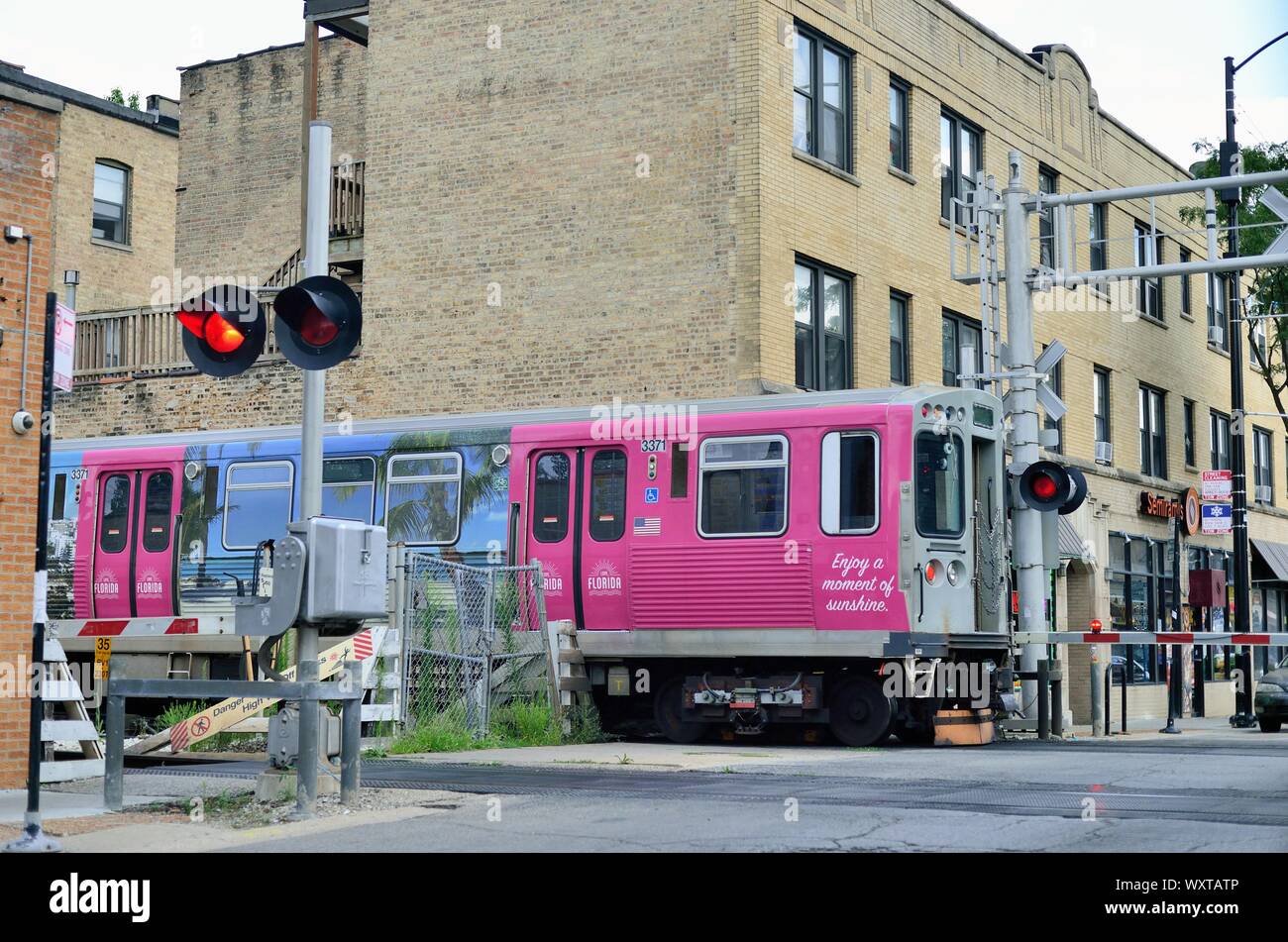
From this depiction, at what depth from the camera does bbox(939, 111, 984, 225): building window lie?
2781 cm

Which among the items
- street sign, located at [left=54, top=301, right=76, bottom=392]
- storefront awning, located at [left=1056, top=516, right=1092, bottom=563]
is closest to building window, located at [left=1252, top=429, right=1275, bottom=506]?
storefront awning, located at [left=1056, top=516, right=1092, bottom=563]

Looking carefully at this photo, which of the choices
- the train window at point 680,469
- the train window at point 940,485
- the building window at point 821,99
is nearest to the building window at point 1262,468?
the building window at point 821,99

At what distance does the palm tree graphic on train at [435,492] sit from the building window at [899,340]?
8.85 meters

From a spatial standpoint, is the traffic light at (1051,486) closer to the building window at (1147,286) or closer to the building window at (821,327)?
the building window at (821,327)

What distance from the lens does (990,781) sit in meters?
12.9

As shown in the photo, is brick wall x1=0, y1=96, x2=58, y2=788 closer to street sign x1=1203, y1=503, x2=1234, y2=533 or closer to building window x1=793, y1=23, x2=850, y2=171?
building window x1=793, y1=23, x2=850, y2=171

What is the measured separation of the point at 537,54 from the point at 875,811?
654 inches

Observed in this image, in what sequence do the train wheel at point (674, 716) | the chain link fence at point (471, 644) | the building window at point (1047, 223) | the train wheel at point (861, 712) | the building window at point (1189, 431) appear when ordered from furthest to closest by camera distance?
the building window at point (1189, 431) < the building window at point (1047, 223) < the train wheel at point (674, 716) < the train wheel at point (861, 712) < the chain link fence at point (471, 644)

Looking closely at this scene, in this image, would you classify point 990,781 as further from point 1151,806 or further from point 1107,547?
point 1107,547

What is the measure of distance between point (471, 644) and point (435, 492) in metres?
2.80

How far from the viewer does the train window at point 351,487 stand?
65.7 feet

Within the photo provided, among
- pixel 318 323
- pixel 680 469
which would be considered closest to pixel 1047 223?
pixel 680 469

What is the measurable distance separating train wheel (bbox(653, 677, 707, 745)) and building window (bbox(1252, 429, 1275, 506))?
2630 centimetres

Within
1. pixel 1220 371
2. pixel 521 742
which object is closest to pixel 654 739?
pixel 521 742
